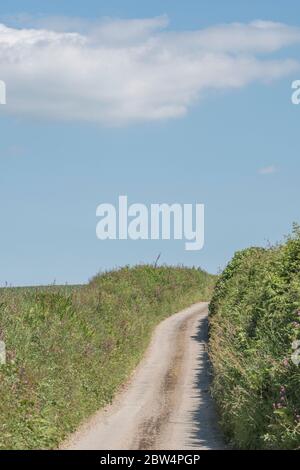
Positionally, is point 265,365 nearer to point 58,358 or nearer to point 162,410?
point 162,410

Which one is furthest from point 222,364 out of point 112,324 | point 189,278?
point 189,278

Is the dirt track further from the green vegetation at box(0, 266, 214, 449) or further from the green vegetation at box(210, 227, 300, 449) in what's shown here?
the green vegetation at box(210, 227, 300, 449)

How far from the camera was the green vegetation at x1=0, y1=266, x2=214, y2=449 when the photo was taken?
837 inches

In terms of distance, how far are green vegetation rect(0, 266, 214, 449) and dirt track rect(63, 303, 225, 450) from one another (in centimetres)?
68

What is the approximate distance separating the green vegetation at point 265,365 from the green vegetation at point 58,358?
4.99 metres

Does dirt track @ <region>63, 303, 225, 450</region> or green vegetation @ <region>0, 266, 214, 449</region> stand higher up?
green vegetation @ <region>0, 266, 214, 449</region>

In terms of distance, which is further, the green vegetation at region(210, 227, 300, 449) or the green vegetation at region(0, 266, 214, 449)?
the green vegetation at region(0, 266, 214, 449)

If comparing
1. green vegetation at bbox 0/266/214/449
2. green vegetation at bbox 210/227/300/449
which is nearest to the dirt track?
green vegetation at bbox 0/266/214/449

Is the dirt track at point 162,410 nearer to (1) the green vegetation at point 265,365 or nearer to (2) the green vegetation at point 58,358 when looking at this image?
(2) the green vegetation at point 58,358

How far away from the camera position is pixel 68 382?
25.3 metres

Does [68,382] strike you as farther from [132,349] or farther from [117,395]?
[132,349]

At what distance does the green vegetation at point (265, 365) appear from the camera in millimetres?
18562

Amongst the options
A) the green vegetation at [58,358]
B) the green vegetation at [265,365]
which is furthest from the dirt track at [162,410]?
the green vegetation at [265,365]
